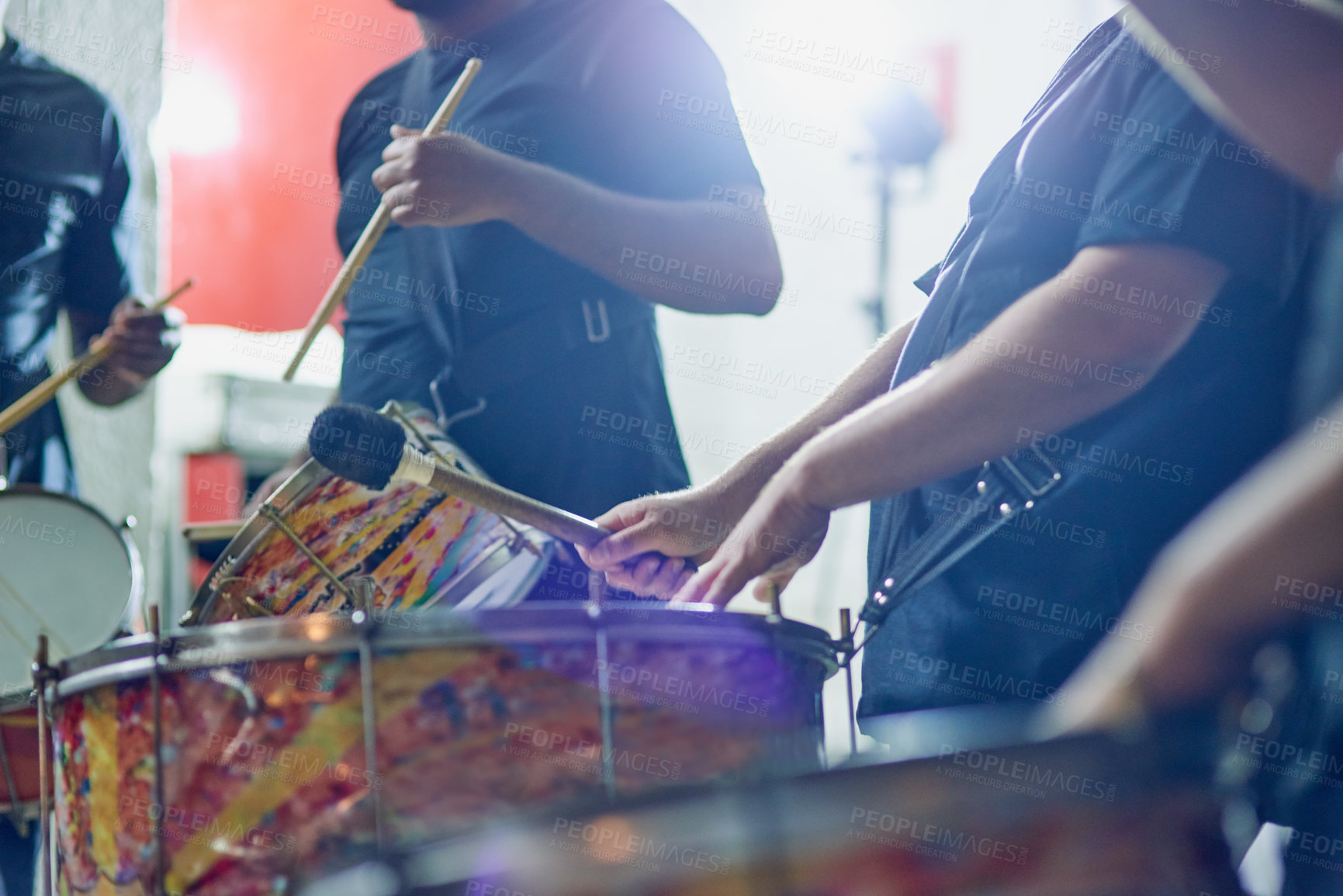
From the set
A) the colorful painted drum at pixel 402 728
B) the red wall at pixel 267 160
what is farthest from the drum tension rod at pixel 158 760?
the red wall at pixel 267 160

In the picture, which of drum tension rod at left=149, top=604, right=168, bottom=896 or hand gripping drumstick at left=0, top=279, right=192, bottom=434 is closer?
drum tension rod at left=149, top=604, right=168, bottom=896

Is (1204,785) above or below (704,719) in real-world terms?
below

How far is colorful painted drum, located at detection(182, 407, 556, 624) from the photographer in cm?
127

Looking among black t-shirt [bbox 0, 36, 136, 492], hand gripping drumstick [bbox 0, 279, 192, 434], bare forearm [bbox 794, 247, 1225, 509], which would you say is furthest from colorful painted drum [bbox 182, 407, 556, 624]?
black t-shirt [bbox 0, 36, 136, 492]

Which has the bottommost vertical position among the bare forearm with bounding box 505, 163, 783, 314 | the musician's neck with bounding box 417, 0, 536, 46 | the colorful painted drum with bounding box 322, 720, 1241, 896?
the colorful painted drum with bounding box 322, 720, 1241, 896

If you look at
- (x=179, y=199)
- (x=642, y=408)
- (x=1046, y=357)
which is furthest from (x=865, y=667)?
(x=179, y=199)

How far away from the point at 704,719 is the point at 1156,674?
0.65 metres

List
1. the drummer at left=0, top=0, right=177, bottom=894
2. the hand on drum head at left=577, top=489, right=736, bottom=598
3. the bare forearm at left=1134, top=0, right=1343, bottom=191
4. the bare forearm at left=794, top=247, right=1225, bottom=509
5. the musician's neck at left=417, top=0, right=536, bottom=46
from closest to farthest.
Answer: the bare forearm at left=1134, top=0, right=1343, bottom=191
the bare forearm at left=794, top=247, right=1225, bottom=509
the hand on drum head at left=577, top=489, right=736, bottom=598
the musician's neck at left=417, top=0, right=536, bottom=46
the drummer at left=0, top=0, right=177, bottom=894

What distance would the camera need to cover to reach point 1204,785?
14.2 inches

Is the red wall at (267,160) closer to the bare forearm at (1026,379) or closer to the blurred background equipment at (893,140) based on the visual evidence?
the blurred background equipment at (893,140)

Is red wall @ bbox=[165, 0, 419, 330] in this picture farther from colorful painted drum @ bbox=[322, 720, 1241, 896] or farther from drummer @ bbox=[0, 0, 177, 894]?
colorful painted drum @ bbox=[322, 720, 1241, 896]

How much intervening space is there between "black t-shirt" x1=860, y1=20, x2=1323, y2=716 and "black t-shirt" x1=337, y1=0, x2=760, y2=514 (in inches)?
27.6

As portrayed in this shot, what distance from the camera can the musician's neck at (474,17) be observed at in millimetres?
1833

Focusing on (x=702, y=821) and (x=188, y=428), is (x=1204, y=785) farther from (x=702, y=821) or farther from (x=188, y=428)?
(x=188, y=428)
